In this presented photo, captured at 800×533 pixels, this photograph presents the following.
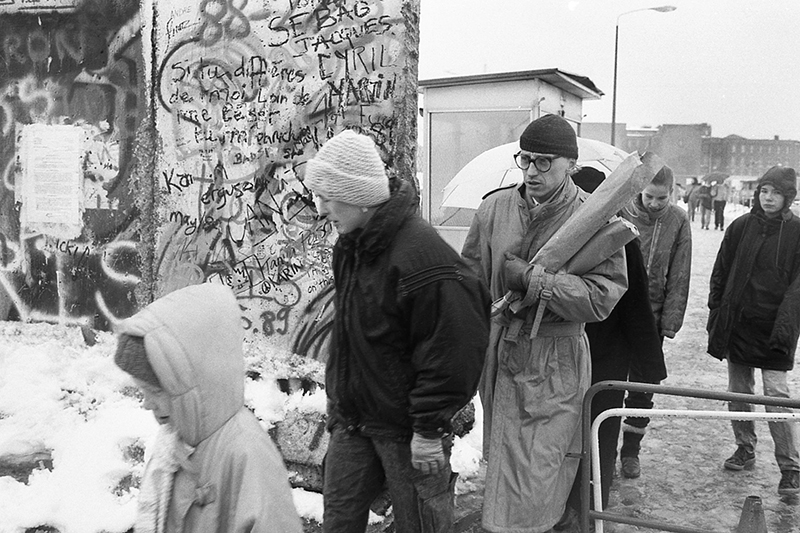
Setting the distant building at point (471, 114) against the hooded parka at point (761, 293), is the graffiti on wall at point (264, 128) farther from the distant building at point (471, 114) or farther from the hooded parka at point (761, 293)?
the distant building at point (471, 114)

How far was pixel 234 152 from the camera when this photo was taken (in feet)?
16.6

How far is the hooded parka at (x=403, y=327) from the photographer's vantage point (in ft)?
8.84

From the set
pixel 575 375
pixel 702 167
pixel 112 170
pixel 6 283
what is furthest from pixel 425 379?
pixel 702 167

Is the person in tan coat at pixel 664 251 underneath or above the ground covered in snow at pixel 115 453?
above

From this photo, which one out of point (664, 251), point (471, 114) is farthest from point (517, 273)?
point (471, 114)

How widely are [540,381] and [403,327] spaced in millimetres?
824

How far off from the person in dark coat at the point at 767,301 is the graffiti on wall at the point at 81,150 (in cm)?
391

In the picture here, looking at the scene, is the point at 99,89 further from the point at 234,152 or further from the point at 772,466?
the point at 772,466

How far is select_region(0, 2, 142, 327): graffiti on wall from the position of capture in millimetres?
5508

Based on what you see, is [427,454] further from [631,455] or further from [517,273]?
[631,455]

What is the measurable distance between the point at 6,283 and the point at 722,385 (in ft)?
19.9

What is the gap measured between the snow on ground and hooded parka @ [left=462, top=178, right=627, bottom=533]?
1.15 m

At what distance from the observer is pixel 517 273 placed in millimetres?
3277

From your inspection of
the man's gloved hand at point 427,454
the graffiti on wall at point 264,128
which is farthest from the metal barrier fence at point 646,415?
the graffiti on wall at point 264,128
